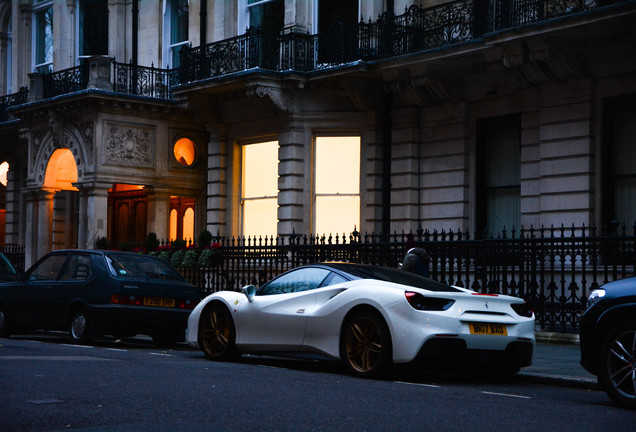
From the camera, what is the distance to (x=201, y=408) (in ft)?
27.0

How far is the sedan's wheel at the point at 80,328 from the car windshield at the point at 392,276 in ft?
15.2

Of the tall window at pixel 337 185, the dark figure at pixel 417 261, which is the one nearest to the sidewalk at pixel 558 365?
the dark figure at pixel 417 261

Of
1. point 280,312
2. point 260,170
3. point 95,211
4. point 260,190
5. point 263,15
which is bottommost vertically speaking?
point 280,312

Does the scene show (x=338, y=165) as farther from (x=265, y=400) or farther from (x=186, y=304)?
(x=265, y=400)

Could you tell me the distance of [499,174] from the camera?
2136 cm

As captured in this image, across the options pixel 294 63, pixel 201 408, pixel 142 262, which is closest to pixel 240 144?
pixel 294 63

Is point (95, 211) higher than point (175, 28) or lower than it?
lower

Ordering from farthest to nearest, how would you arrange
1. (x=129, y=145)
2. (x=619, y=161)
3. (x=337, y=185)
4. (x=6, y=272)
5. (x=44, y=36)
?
(x=44, y=36) < (x=129, y=145) < (x=337, y=185) < (x=6, y=272) < (x=619, y=161)

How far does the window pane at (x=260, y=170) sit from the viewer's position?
82.3ft

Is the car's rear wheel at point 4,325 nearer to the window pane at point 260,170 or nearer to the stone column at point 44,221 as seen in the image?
the window pane at point 260,170

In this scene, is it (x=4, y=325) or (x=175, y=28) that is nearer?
(x=4, y=325)

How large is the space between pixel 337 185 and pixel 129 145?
659 centimetres

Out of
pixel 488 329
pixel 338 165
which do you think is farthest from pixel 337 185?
pixel 488 329

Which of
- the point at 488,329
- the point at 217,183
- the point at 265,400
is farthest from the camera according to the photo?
the point at 217,183
